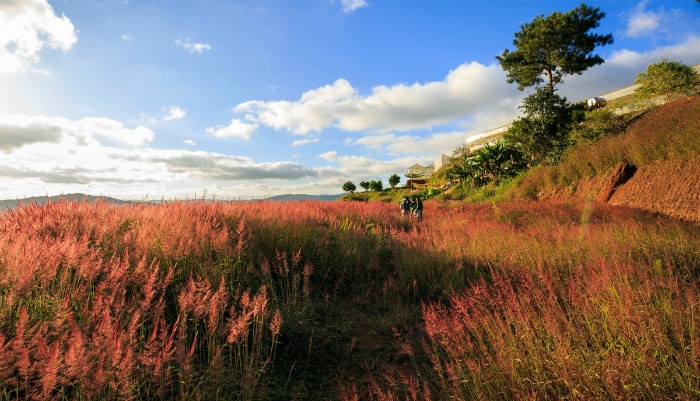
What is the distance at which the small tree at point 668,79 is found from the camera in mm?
21688

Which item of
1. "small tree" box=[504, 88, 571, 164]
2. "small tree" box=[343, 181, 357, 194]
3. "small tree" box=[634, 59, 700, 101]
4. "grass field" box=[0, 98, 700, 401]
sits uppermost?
"small tree" box=[634, 59, 700, 101]

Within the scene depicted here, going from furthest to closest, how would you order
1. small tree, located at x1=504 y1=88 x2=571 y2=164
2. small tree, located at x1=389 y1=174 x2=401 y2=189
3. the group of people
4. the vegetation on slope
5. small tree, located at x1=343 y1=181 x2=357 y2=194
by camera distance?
small tree, located at x1=343 y1=181 x2=357 y2=194 → small tree, located at x1=389 y1=174 x2=401 y2=189 → small tree, located at x1=504 y1=88 x2=571 y2=164 → the group of people → the vegetation on slope

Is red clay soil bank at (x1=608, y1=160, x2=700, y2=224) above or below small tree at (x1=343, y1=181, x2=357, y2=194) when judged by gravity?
below

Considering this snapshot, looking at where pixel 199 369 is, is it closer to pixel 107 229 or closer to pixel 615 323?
pixel 107 229

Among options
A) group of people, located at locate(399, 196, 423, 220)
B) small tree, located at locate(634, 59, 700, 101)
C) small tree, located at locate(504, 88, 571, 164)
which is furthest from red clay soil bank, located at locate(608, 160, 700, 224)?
small tree, located at locate(634, 59, 700, 101)

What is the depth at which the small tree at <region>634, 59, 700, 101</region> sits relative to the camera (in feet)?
71.2

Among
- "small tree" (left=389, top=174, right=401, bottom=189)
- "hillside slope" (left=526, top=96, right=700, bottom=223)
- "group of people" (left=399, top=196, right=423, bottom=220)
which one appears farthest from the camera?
"small tree" (left=389, top=174, right=401, bottom=189)

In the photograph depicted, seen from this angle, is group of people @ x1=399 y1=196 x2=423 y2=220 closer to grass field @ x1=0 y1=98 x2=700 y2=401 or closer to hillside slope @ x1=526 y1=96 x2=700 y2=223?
grass field @ x1=0 y1=98 x2=700 y2=401

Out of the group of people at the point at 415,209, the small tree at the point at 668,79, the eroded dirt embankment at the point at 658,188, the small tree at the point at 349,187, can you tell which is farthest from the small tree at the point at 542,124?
the small tree at the point at 349,187

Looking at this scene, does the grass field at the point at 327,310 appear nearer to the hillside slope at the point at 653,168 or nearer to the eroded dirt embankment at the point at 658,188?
the eroded dirt embankment at the point at 658,188

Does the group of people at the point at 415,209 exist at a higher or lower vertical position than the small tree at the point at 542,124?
lower

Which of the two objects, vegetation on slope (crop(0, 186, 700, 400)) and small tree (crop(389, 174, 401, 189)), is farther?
small tree (crop(389, 174, 401, 189))

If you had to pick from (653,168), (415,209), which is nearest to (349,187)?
(415,209)

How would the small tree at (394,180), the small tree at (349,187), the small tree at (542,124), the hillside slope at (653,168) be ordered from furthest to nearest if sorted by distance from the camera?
1. the small tree at (349,187)
2. the small tree at (394,180)
3. the small tree at (542,124)
4. the hillside slope at (653,168)
